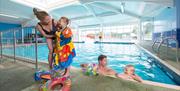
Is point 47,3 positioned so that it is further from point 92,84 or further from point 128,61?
point 92,84

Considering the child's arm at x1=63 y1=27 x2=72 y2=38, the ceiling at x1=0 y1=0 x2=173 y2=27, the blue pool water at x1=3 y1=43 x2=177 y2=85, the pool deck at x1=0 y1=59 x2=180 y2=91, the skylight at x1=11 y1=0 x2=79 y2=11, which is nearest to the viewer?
the child's arm at x1=63 y1=27 x2=72 y2=38

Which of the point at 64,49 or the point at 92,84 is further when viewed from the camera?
the point at 92,84

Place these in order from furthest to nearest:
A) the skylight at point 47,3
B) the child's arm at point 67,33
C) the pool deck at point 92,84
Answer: the skylight at point 47,3 < the pool deck at point 92,84 < the child's arm at point 67,33

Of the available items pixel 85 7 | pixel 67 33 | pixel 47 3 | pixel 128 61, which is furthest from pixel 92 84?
pixel 47 3

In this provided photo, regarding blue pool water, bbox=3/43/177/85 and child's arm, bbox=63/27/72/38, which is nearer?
child's arm, bbox=63/27/72/38

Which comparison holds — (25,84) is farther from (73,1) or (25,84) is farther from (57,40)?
(73,1)

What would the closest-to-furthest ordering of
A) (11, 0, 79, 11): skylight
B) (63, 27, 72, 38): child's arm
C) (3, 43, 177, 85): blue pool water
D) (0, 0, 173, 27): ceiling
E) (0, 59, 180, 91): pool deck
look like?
1. (63, 27, 72, 38): child's arm
2. (0, 59, 180, 91): pool deck
3. (3, 43, 177, 85): blue pool water
4. (0, 0, 173, 27): ceiling
5. (11, 0, 79, 11): skylight

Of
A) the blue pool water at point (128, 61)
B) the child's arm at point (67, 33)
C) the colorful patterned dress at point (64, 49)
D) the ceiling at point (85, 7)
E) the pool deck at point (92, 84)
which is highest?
the ceiling at point (85, 7)

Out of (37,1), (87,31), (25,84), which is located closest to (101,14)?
(37,1)

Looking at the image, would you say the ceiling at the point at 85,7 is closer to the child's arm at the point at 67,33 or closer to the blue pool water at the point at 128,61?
the blue pool water at the point at 128,61

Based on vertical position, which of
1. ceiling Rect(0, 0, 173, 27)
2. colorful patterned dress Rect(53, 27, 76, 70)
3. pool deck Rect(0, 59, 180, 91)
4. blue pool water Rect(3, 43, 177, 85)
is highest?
ceiling Rect(0, 0, 173, 27)

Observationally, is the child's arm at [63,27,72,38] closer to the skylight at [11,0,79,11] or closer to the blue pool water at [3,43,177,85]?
the blue pool water at [3,43,177,85]

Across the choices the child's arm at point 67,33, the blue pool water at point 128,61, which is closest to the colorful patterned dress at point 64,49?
the child's arm at point 67,33

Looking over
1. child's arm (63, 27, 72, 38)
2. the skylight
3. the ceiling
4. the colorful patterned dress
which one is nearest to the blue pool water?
the colorful patterned dress
